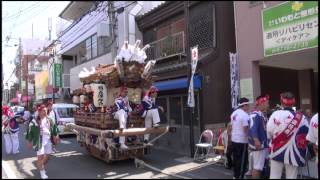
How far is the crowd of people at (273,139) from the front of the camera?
7.53 metres

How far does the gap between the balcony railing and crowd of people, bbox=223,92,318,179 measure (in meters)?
7.80

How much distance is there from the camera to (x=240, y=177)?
852 cm

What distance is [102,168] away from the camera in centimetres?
1051

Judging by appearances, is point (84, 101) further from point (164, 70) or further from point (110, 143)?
point (164, 70)

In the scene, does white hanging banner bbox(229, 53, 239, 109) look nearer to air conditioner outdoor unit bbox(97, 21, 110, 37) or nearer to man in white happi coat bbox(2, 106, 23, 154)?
man in white happi coat bbox(2, 106, 23, 154)

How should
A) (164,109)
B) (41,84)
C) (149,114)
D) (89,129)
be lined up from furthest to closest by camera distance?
(41,84), (164,109), (89,129), (149,114)

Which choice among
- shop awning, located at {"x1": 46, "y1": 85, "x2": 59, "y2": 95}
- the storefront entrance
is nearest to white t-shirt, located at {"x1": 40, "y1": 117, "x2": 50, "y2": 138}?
the storefront entrance

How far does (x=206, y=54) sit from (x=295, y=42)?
3793 millimetres

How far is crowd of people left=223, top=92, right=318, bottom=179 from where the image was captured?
753 centimetres

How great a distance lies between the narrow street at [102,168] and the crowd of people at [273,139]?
3.19 feet

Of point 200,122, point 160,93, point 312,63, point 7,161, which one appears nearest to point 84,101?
point 7,161

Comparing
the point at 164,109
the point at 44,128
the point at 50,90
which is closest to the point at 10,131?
the point at 44,128

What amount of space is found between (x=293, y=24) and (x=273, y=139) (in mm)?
3778

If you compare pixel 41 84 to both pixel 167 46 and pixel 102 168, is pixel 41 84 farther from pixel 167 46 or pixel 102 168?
pixel 102 168
